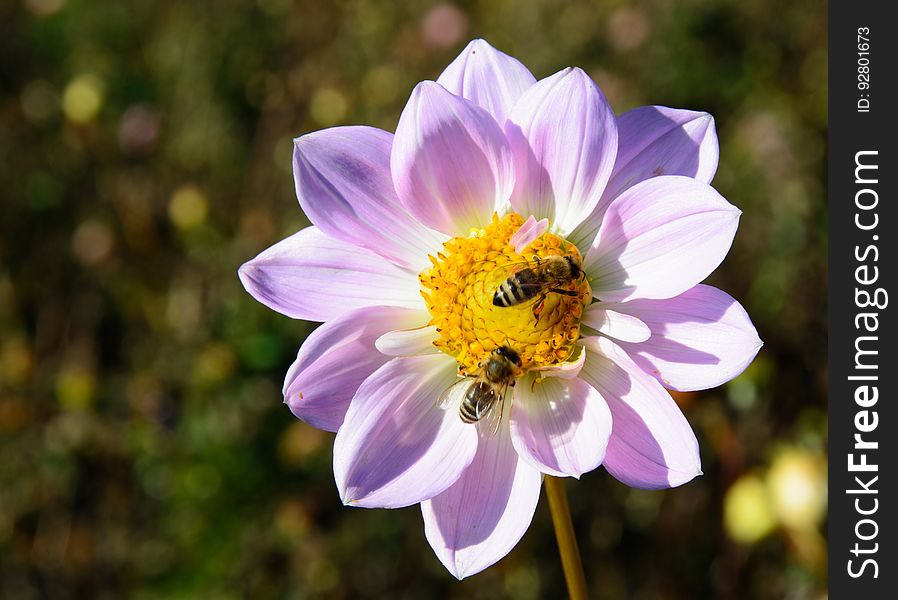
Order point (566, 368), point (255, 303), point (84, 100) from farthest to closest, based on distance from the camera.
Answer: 1. point (84, 100)
2. point (255, 303)
3. point (566, 368)

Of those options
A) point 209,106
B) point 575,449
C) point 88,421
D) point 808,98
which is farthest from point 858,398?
point 209,106

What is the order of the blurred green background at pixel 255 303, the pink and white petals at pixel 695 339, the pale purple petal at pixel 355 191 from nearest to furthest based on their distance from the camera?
the pink and white petals at pixel 695 339 → the pale purple petal at pixel 355 191 → the blurred green background at pixel 255 303

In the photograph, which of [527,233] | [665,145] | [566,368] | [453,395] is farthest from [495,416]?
[665,145]

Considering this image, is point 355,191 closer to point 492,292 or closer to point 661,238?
point 492,292

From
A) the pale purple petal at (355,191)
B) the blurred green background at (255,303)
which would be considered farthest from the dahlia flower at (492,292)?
the blurred green background at (255,303)

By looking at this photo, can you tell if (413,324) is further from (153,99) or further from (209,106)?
(153,99)

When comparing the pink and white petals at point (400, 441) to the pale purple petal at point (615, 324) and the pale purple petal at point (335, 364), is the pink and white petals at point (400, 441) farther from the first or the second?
the pale purple petal at point (615, 324)

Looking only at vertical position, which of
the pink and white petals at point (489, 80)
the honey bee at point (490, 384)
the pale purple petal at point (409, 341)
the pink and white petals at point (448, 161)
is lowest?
the honey bee at point (490, 384)

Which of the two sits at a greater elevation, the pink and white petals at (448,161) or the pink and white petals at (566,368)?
the pink and white petals at (448,161)
